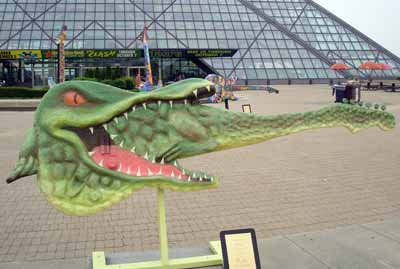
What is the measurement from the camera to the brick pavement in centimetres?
575

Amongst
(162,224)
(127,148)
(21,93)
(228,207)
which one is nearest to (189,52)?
(21,93)

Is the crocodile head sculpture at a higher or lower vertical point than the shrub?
lower

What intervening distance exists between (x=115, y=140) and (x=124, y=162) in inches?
8.3

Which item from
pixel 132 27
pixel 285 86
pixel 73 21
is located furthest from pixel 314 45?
pixel 73 21

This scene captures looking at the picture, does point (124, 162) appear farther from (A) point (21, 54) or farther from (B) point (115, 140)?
(A) point (21, 54)

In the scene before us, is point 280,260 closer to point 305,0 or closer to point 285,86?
point 285,86

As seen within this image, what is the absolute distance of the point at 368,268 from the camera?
15.8 ft

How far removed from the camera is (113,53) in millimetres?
38344

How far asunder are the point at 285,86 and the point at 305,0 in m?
16.7

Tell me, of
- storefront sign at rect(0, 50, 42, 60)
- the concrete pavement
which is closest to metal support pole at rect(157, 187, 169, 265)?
the concrete pavement

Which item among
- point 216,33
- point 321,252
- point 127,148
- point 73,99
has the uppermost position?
point 216,33

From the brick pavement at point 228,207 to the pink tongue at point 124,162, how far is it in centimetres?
189

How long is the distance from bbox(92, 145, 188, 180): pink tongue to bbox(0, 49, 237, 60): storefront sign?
35.5 m

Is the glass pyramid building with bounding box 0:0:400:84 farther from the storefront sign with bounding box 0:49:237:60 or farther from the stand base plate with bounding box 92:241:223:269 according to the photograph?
the stand base plate with bounding box 92:241:223:269
